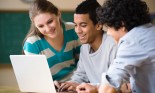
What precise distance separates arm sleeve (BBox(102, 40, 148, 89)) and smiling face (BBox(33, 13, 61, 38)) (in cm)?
73

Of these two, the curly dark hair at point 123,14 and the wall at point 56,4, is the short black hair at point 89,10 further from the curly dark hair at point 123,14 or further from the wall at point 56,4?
the wall at point 56,4

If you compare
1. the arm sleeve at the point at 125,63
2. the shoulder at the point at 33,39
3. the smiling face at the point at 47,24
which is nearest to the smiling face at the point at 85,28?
the smiling face at the point at 47,24

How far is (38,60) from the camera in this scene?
1.57 meters

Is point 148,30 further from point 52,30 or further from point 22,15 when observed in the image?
point 22,15

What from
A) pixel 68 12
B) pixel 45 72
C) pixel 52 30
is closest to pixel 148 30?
pixel 45 72

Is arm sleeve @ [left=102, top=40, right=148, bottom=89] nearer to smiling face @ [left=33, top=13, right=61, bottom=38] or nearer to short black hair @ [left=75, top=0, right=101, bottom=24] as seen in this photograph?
short black hair @ [left=75, top=0, right=101, bottom=24]

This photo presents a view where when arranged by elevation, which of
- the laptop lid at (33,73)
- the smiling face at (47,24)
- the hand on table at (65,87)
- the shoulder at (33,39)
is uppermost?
the smiling face at (47,24)

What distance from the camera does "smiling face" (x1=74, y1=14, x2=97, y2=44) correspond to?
1870 mm

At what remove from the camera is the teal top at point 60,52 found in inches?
76.4

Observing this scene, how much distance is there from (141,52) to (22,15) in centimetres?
267

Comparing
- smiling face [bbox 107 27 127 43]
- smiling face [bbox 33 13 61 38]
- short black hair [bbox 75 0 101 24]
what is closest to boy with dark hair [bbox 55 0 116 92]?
short black hair [bbox 75 0 101 24]

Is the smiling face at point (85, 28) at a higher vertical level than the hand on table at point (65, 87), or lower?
higher

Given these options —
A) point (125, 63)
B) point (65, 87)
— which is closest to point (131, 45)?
point (125, 63)

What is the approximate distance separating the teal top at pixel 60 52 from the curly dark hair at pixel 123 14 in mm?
628
